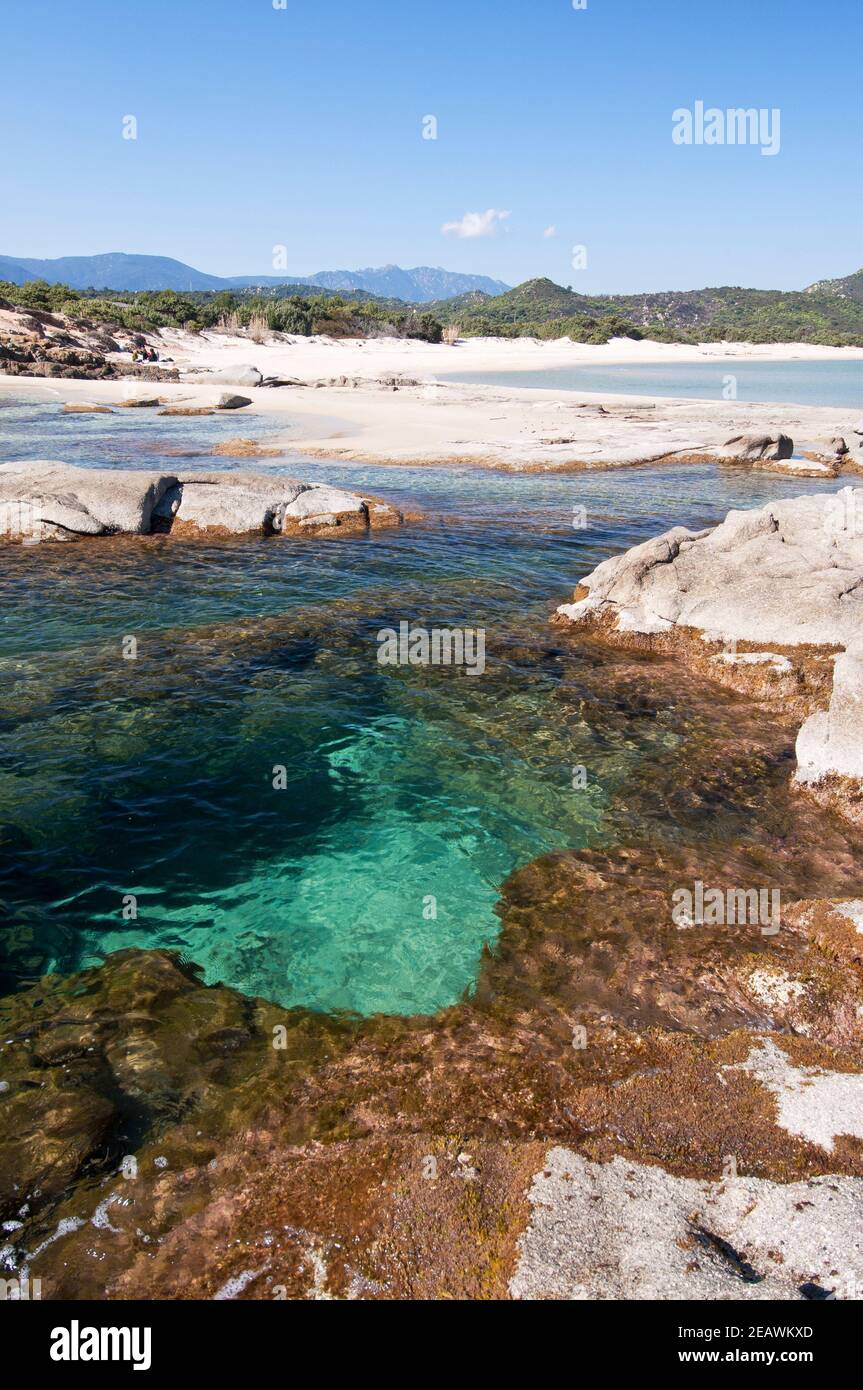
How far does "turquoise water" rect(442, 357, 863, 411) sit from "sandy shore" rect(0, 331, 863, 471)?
7200mm

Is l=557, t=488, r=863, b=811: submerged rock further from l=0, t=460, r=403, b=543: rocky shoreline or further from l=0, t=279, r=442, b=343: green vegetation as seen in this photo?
l=0, t=279, r=442, b=343: green vegetation

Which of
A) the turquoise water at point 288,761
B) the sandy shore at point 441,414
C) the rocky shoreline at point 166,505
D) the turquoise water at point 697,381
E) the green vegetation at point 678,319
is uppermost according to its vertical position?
the green vegetation at point 678,319

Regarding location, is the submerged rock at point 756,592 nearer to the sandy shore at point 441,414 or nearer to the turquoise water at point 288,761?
the turquoise water at point 288,761

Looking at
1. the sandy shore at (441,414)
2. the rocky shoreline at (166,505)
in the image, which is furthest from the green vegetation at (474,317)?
the rocky shoreline at (166,505)

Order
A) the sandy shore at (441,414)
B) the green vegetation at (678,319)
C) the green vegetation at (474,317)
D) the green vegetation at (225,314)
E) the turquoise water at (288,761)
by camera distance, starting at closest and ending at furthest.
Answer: the turquoise water at (288,761)
the sandy shore at (441,414)
the green vegetation at (225,314)
the green vegetation at (474,317)
the green vegetation at (678,319)

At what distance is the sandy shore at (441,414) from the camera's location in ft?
111

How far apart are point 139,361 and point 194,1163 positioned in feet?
244

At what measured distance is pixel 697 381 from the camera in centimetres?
7725

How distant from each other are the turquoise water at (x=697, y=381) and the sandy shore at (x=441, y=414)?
23.6 ft

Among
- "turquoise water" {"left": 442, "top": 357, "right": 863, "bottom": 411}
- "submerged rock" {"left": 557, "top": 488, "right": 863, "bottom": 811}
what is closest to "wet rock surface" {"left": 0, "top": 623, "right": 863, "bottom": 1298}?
"submerged rock" {"left": 557, "top": 488, "right": 863, "bottom": 811}

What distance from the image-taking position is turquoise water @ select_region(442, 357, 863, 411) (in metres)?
61.3

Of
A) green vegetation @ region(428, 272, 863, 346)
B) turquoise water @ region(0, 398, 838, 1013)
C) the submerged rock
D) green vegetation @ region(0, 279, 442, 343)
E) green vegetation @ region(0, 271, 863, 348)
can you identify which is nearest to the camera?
turquoise water @ region(0, 398, 838, 1013)

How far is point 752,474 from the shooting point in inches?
1267
